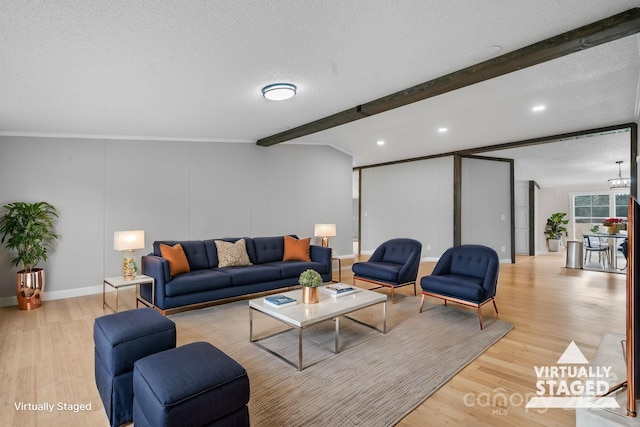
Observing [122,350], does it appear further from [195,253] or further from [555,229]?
[555,229]

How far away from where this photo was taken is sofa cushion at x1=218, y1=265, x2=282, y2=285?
4305 mm

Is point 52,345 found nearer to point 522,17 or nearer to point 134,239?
point 134,239

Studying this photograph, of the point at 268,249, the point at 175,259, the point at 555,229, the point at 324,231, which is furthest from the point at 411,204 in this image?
the point at 175,259

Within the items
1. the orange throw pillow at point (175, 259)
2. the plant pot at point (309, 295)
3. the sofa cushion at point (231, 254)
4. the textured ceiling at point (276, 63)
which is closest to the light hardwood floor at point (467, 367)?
the orange throw pillow at point (175, 259)

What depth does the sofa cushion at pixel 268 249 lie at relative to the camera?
512 cm

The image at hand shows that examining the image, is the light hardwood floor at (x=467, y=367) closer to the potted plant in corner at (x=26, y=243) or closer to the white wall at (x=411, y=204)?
the potted plant in corner at (x=26, y=243)

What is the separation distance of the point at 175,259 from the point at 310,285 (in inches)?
79.5

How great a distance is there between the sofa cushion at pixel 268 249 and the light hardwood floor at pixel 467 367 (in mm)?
1872

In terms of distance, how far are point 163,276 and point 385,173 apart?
21.5ft

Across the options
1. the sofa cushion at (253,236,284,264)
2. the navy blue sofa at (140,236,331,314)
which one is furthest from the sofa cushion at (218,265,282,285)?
the sofa cushion at (253,236,284,264)

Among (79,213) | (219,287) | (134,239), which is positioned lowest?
(219,287)

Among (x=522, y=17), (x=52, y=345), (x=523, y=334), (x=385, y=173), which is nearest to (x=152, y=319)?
(x=52, y=345)

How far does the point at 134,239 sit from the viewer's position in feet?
14.3

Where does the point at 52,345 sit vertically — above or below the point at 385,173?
below
